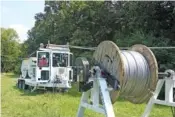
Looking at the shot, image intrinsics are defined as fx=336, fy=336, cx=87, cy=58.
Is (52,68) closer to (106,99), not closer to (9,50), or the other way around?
(106,99)

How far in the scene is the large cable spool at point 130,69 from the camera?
543cm

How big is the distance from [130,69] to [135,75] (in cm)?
16

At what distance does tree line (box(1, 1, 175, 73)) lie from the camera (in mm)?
14961

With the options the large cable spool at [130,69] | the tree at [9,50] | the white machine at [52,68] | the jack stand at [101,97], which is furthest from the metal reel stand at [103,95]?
the tree at [9,50]

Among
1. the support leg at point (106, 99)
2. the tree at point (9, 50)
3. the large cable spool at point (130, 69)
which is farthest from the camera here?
the tree at point (9, 50)

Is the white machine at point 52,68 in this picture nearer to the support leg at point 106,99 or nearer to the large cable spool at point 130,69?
the large cable spool at point 130,69

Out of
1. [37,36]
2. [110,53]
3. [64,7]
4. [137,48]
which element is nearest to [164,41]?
[137,48]

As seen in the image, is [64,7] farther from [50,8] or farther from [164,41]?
[164,41]

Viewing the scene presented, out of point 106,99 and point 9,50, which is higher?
point 106,99

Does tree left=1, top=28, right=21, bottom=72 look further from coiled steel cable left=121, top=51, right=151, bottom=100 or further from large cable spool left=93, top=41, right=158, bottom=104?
coiled steel cable left=121, top=51, right=151, bottom=100

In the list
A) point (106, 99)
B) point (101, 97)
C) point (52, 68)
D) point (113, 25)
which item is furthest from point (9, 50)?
point (106, 99)

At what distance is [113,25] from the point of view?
23.8 m

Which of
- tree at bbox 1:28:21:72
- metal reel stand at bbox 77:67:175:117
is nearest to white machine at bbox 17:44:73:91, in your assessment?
metal reel stand at bbox 77:67:175:117

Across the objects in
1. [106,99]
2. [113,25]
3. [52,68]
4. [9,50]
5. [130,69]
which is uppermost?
[113,25]
